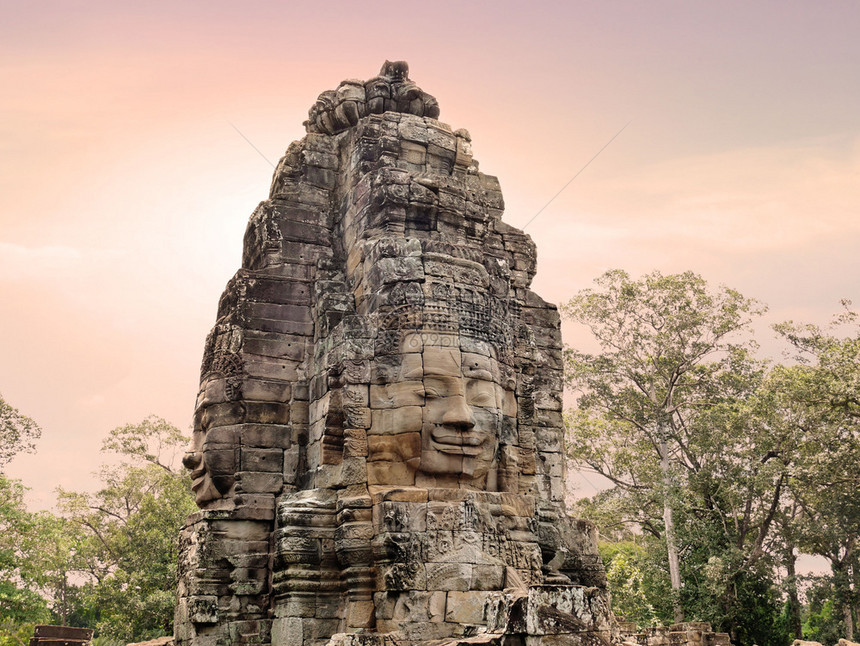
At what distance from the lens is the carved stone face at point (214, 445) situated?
9.36 metres

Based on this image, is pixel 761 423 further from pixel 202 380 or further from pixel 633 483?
pixel 202 380

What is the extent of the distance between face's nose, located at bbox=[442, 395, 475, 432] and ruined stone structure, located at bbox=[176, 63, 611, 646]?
0.08ft

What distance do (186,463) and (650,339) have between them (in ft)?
64.8

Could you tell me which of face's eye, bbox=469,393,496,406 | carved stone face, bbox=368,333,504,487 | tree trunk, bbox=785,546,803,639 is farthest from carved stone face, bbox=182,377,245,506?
tree trunk, bbox=785,546,803,639

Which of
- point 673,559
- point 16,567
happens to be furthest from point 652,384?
point 16,567

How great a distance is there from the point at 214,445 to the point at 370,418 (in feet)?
6.58

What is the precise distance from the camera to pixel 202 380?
1002 cm

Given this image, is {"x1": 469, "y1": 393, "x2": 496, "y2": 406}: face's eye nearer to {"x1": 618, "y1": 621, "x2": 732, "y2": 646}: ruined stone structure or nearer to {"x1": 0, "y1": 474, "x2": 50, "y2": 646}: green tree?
{"x1": 618, "y1": 621, "x2": 732, "y2": 646}: ruined stone structure

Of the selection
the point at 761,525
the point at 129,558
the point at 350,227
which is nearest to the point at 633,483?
the point at 761,525

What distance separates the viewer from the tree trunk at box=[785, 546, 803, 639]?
77.6ft

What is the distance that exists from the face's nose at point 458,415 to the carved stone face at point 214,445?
8.27 ft

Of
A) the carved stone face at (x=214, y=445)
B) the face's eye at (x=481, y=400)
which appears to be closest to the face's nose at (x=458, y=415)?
the face's eye at (x=481, y=400)

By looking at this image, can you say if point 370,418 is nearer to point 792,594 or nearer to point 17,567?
point 17,567

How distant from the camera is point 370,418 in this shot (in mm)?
8664
